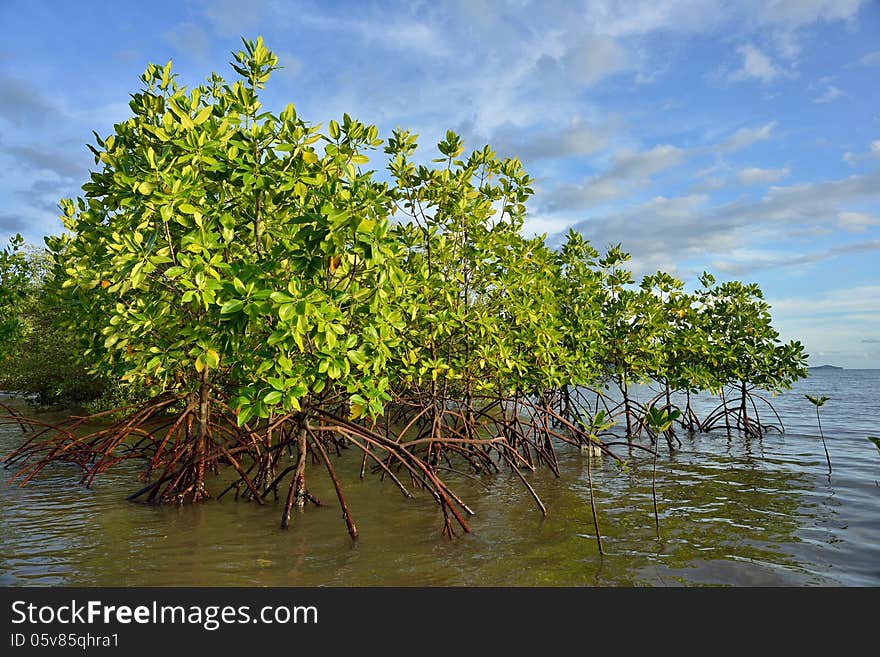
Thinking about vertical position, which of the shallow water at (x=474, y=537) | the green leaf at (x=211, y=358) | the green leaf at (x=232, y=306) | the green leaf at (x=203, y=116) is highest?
the green leaf at (x=203, y=116)

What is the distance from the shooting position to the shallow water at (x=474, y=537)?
595 cm

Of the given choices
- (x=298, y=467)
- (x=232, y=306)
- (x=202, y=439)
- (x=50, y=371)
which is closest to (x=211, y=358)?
(x=232, y=306)

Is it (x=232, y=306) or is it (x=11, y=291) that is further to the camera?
(x=11, y=291)

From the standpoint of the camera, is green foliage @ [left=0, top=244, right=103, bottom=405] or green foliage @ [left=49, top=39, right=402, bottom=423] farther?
green foliage @ [left=0, top=244, right=103, bottom=405]

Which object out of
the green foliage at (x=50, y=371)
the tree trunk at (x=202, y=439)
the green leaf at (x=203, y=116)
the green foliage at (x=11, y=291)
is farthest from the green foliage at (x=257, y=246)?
the green foliage at (x=50, y=371)

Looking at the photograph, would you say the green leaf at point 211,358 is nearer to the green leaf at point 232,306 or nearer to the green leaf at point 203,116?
the green leaf at point 232,306

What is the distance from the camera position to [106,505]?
8500 millimetres

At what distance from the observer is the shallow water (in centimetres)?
595

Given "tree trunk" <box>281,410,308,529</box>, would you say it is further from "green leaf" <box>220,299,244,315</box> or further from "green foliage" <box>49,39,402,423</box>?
"green leaf" <box>220,299,244,315</box>

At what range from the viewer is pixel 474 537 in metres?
7.18

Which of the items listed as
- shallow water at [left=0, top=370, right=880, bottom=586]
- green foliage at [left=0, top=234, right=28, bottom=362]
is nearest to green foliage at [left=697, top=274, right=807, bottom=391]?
shallow water at [left=0, top=370, right=880, bottom=586]

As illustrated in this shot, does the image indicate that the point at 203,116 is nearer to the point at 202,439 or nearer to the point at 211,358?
the point at 211,358

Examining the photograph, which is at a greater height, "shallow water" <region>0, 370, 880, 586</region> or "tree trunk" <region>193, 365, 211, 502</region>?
"tree trunk" <region>193, 365, 211, 502</region>
